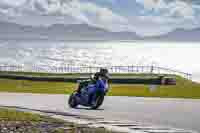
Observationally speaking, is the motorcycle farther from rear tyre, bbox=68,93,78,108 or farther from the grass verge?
the grass verge

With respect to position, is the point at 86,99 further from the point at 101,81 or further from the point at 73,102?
the point at 101,81

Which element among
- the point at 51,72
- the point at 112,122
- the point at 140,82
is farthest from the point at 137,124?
the point at 51,72

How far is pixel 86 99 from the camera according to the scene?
25922 millimetres

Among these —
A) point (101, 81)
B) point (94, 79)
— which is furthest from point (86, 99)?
point (101, 81)

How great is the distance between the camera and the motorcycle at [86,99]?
2534 cm

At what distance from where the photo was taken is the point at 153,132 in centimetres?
1608

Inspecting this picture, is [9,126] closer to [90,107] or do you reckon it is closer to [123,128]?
[123,128]

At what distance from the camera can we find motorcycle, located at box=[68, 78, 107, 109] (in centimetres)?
2534

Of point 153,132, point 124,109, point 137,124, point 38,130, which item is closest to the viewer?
→ point 38,130

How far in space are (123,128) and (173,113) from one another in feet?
21.0

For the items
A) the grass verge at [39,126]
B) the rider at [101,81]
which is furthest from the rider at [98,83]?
the grass verge at [39,126]

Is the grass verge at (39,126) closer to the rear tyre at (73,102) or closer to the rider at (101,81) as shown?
the rider at (101,81)

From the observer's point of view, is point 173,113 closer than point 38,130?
No

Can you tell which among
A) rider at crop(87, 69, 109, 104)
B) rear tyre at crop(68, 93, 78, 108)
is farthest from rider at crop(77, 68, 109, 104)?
rear tyre at crop(68, 93, 78, 108)
